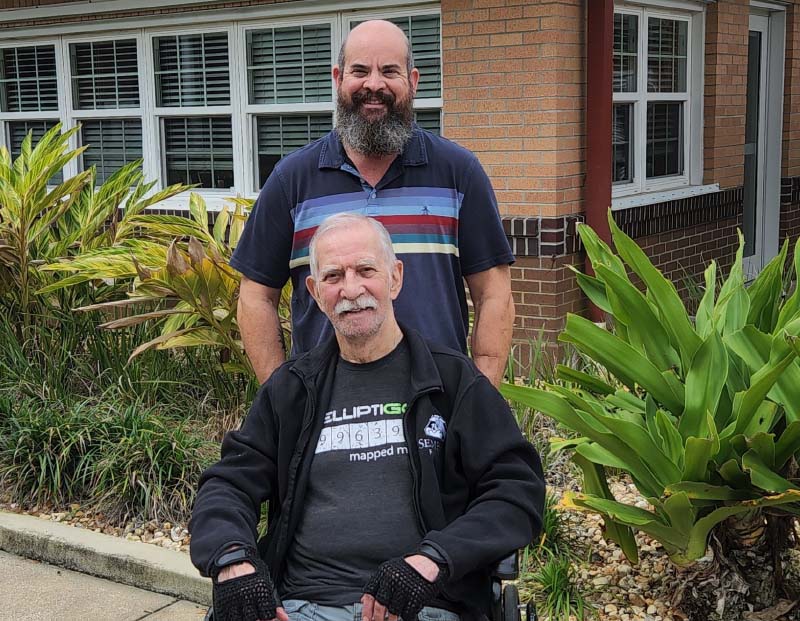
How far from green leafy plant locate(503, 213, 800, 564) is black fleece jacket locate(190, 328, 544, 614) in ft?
2.59

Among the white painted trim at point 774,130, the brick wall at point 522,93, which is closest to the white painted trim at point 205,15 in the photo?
the brick wall at point 522,93

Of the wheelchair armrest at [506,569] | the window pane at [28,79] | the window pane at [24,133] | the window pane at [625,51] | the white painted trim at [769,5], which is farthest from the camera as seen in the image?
the window pane at [24,133]

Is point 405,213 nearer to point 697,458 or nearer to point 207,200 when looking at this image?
point 697,458

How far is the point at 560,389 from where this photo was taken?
13.0 feet

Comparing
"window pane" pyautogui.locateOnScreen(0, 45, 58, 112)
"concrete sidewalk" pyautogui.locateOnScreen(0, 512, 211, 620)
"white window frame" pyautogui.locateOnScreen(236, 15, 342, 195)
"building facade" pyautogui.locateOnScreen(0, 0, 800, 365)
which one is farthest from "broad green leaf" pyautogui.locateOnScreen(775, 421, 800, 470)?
"window pane" pyautogui.locateOnScreen(0, 45, 58, 112)

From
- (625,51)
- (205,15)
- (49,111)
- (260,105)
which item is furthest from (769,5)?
(49,111)

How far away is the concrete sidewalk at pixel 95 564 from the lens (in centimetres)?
469

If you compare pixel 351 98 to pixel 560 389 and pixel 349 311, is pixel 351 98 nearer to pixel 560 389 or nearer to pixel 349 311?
pixel 349 311

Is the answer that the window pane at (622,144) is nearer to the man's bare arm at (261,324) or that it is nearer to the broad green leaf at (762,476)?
the broad green leaf at (762,476)

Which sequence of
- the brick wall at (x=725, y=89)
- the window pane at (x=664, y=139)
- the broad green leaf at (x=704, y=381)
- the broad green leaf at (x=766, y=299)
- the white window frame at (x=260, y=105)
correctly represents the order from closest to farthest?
the broad green leaf at (x=704, y=381) < the broad green leaf at (x=766, y=299) < the white window frame at (x=260, y=105) < the window pane at (x=664, y=139) < the brick wall at (x=725, y=89)

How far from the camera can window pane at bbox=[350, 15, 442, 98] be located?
26.4 feet

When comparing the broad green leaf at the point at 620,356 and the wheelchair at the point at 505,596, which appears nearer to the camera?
the wheelchair at the point at 505,596

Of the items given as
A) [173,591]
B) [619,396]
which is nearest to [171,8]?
[173,591]

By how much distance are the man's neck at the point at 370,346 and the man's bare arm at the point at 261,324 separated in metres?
0.60
